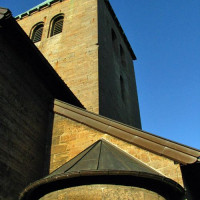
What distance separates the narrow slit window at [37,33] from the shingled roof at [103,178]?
35.4ft

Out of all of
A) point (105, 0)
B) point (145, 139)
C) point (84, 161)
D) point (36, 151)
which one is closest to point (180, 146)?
point (145, 139)

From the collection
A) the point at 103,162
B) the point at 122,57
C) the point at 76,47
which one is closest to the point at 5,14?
the point at 103,162

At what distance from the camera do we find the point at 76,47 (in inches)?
464

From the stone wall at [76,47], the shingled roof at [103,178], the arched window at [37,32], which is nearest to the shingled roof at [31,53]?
the stone wall at [76,47]

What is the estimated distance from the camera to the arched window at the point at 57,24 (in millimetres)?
13745

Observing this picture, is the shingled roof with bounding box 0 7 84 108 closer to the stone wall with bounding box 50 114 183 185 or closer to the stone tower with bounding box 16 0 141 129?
the stone wall with bounding box 50 114 183 185

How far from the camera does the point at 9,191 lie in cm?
495

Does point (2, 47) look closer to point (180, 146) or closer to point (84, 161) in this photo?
point (84, 161)

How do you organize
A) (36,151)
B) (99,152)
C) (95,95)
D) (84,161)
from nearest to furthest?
(84,161) < (99,152) < (36,151) < (95,95)

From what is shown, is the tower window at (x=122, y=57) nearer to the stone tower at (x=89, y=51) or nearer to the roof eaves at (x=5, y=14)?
the stone tower at (x=89, y=51)

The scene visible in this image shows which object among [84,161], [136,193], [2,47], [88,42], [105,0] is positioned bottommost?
[136,193]

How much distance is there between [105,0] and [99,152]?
11.4 meters

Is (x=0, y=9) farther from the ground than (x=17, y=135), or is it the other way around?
(x=0, y=9)

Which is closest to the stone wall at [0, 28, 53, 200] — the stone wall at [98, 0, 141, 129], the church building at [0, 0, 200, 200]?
the church building at [0, 0, 200, 200]
